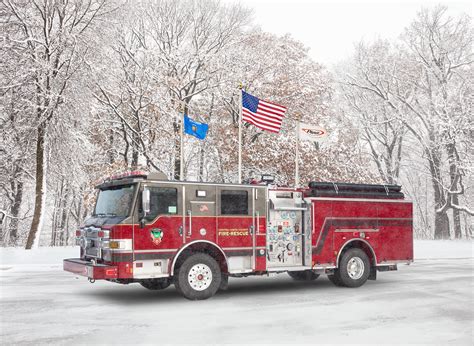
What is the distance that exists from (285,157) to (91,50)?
1121cm

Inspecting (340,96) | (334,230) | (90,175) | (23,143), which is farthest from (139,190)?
(340,96)

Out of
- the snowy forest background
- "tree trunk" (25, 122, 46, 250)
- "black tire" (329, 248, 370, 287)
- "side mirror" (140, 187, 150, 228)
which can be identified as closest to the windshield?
"side mirror" (140, 187, 150, 228)

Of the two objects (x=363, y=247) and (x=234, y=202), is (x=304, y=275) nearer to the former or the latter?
(x=363, y=247)

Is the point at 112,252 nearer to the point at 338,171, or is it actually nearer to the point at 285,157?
the point at 285,157

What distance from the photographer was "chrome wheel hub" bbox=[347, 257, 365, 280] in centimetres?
1285

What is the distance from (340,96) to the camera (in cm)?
3897

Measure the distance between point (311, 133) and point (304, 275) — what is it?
6.51 m

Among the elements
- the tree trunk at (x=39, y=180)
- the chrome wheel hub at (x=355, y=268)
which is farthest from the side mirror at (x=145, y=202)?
the tree trunk at (x=39, y=180)

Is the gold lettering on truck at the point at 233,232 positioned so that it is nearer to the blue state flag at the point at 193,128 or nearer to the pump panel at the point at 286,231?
the pump panel at the point at 286,231

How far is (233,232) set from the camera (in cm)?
1128

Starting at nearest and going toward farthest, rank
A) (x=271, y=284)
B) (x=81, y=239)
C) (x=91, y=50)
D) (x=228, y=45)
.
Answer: (x=81, y=239) → (x=271, y=284) → (x=91, y=50) → (x=228, y=45)

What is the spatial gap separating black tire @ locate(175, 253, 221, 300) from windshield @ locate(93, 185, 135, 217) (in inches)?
63.3

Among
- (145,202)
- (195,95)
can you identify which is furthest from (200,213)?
(195,95)

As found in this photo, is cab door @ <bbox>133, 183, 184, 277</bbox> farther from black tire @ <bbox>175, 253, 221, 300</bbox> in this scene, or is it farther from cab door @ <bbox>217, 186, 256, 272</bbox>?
cab door @ <bbox>217, 186, 256, 272</bbox>
